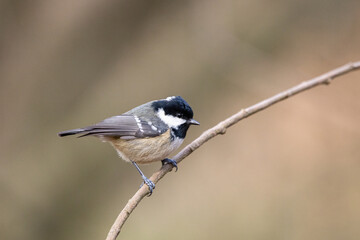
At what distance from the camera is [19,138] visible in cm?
344

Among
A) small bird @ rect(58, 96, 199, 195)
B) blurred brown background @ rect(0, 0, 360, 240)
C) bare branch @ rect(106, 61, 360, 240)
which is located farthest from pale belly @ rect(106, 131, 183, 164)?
blurred brown background @ rect(0, 0, 360, 240)

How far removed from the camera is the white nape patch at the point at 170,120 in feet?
8.93

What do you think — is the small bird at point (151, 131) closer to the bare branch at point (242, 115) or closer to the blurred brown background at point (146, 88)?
the bare branch at point (242, 115)

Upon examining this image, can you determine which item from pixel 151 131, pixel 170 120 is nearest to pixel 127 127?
pixel 151 131

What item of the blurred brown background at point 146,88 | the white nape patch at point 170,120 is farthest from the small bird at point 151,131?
the blurred brown background at point 146,88

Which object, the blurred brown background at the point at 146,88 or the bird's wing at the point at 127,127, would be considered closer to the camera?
the bird's wing at the point at 127,127

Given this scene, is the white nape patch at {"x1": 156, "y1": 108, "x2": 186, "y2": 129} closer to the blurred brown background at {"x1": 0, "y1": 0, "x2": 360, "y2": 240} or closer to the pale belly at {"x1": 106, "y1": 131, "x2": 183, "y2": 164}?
the pale belly at {"x1": 106, "y1": 131, "x2": 183, "y2": 164}

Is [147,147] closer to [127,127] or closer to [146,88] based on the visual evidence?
[127,127]

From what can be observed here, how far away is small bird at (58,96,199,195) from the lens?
2650mm

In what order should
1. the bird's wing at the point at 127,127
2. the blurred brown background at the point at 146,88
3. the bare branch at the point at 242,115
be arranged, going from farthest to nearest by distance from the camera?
the blurred brown background at the point at 146,88
the bird's wing at the point at 127,127
the bare branch at the point at 242,115

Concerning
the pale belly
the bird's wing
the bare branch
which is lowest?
the bare branch

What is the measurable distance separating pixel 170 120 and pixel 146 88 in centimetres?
97

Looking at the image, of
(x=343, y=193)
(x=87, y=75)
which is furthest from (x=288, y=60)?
(x=87, y=75)

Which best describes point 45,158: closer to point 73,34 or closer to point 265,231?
point 73,34
